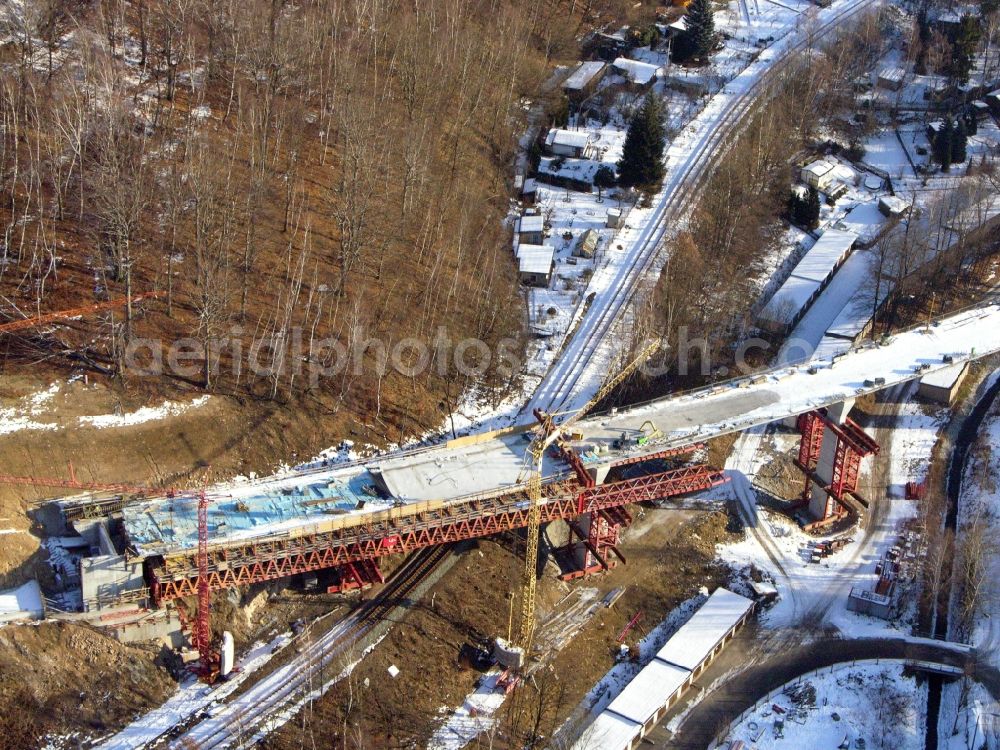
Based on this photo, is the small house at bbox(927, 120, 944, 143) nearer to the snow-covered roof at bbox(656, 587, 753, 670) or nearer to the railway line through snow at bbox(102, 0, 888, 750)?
the railway line through snow at bbox(102, 0, 888, 750)

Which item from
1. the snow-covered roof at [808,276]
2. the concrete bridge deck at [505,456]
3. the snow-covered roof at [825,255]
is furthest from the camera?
the snow-covered roof at [825,255]

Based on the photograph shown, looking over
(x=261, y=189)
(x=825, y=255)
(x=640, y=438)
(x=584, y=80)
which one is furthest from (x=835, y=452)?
(x=584, y=80)

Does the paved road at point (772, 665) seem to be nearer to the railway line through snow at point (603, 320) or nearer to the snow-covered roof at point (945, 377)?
the railway line through snow at point (603, 320)

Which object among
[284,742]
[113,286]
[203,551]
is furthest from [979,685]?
[113,286]

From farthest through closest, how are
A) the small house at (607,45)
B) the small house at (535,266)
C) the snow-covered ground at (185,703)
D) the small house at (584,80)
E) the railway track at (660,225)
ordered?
the small house at (607,45) < the small house at (584,80) < the small house at (535,266) < the railway track at (660,225) < the snow-covered ground at (185,703)

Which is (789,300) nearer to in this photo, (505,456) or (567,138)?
(567,138)

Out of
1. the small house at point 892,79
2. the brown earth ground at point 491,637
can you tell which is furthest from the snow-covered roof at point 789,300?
the small house at point 892,79

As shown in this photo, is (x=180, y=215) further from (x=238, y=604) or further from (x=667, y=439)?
(x=667, y=439)
